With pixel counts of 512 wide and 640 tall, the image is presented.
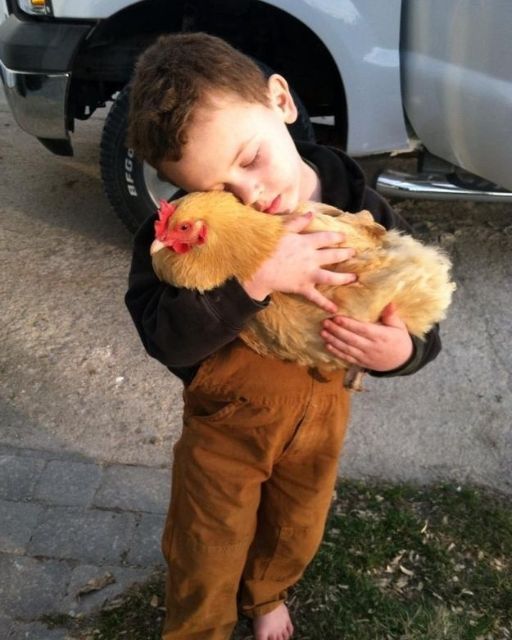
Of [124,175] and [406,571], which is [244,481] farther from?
[124,175]

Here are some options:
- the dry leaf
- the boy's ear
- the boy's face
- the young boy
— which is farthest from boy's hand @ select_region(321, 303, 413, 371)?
the dry leaf

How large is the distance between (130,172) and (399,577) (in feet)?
8.10

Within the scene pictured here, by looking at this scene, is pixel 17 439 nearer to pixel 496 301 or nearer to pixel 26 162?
pixel 496 301

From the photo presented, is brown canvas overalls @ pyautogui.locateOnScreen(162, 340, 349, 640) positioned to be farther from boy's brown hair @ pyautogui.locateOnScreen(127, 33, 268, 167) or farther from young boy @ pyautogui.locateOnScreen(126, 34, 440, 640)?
boy's brown hair @ pyautogui.locateOnScreen(127, 33, 268, 167)

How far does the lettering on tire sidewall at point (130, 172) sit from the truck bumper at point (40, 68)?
349 millimetres

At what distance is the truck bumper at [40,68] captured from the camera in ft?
12.1

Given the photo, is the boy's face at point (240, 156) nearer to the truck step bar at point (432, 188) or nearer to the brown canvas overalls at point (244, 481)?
the brown canvas overalls at point (244, 481)

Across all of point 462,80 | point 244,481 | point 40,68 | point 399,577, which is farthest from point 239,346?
point 40,68

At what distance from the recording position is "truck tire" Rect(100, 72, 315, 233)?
3857 mm

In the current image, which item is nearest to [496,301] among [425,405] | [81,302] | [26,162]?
[425,405]

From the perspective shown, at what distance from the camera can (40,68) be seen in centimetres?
369

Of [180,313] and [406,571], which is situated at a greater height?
[180,313]

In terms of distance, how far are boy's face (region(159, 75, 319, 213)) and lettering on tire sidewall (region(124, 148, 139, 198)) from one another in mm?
2382

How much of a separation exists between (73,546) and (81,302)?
1597 mm
